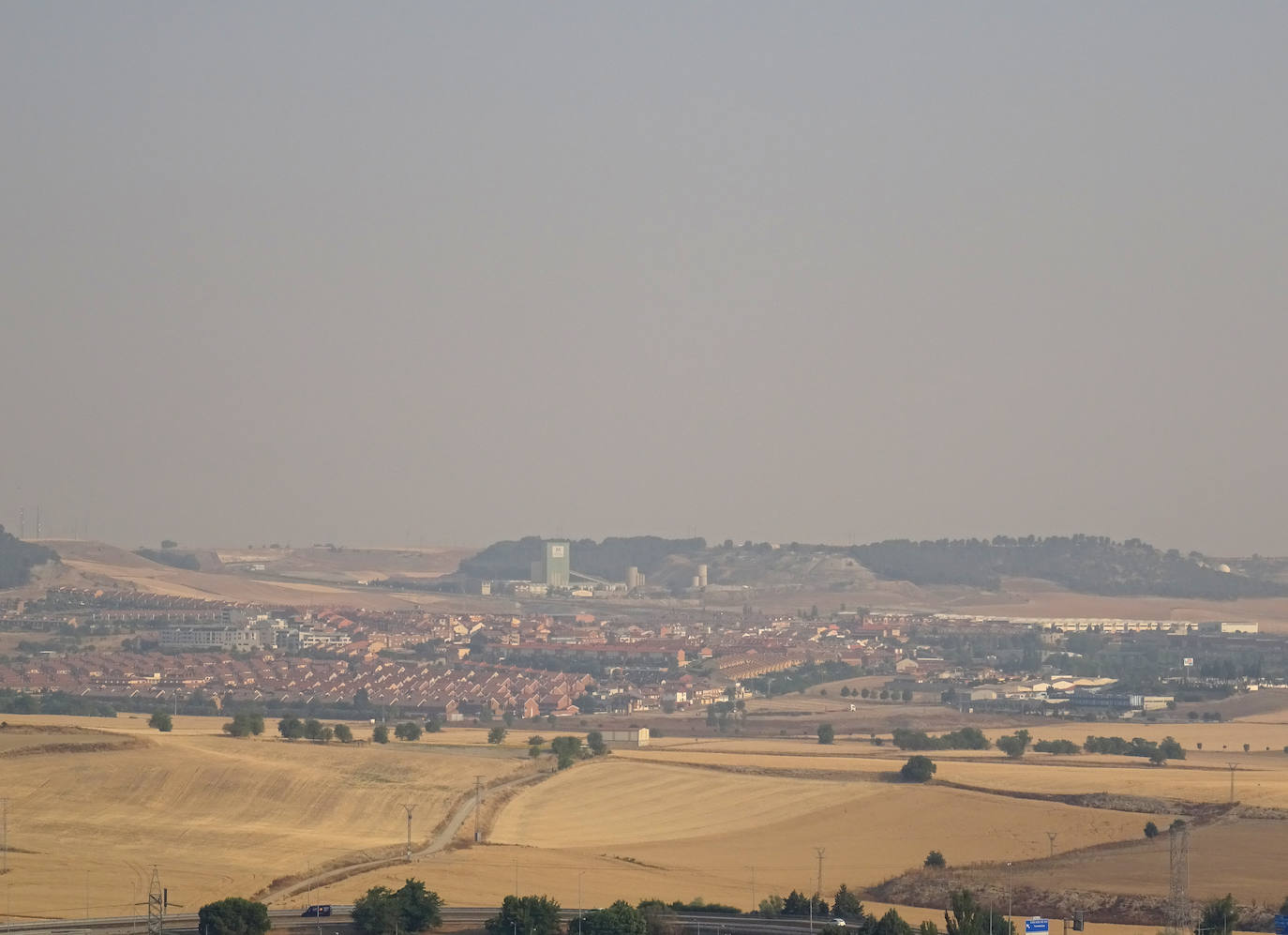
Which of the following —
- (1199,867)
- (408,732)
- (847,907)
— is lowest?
(847,907)

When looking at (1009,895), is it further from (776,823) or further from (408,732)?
(408,732)

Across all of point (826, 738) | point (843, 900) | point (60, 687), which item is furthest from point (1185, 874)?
point (60, 687)

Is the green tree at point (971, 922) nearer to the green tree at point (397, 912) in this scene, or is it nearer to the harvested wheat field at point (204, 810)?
the green tree at point (397, 912)

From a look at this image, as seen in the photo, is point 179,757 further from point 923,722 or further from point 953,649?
point 953,649

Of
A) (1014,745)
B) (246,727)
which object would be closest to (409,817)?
(246,727)

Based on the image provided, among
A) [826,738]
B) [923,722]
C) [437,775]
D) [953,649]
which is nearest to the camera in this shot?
[437,775]
